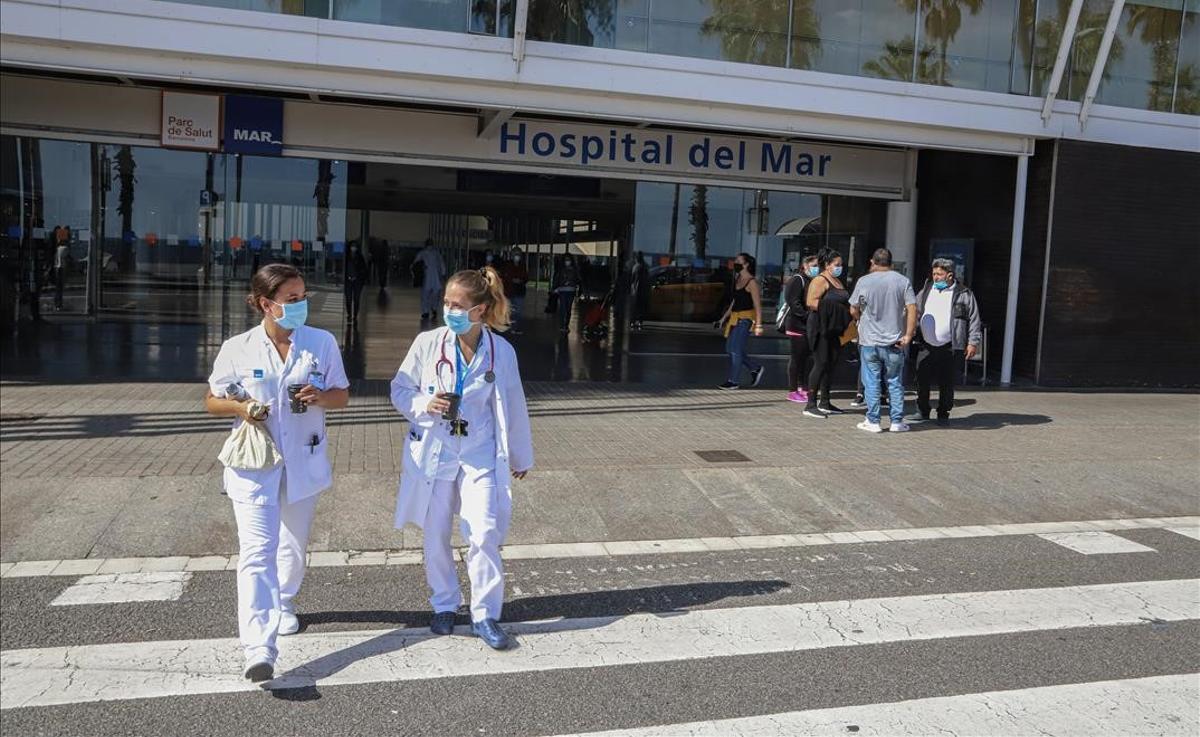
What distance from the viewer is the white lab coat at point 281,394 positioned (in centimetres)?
438

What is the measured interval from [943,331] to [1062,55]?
5496 mm

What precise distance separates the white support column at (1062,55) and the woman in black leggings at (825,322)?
5.03 m

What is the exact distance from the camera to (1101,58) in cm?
1402

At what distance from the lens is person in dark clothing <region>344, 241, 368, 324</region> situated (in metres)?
18.1

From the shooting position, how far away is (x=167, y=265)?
16.9 meters

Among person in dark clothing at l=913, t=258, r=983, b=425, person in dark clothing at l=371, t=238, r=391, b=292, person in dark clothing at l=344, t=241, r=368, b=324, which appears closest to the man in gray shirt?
person in dark clothing at l=913, t=258, r=983, b=425

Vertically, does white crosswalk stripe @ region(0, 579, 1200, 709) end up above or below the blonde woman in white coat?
below

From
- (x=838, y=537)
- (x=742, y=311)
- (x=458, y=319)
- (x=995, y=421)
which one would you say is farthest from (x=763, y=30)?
(x=458, y=319)

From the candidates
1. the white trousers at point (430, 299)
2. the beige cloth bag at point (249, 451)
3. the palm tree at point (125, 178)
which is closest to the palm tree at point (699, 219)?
the white trousers at point (430, 299)

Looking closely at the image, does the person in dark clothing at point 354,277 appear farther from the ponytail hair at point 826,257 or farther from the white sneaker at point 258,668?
the white sneaker at point 258,668

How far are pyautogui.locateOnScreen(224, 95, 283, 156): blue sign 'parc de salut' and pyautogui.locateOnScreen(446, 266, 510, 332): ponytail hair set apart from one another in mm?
10287

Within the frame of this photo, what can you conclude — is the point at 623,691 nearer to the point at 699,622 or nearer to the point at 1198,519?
the point at 699,622

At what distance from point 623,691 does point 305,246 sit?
569 inches

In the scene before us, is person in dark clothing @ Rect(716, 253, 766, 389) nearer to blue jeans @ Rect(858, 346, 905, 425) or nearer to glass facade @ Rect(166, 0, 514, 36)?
blue jeans @ Rect(858, 346, 905, 425)
